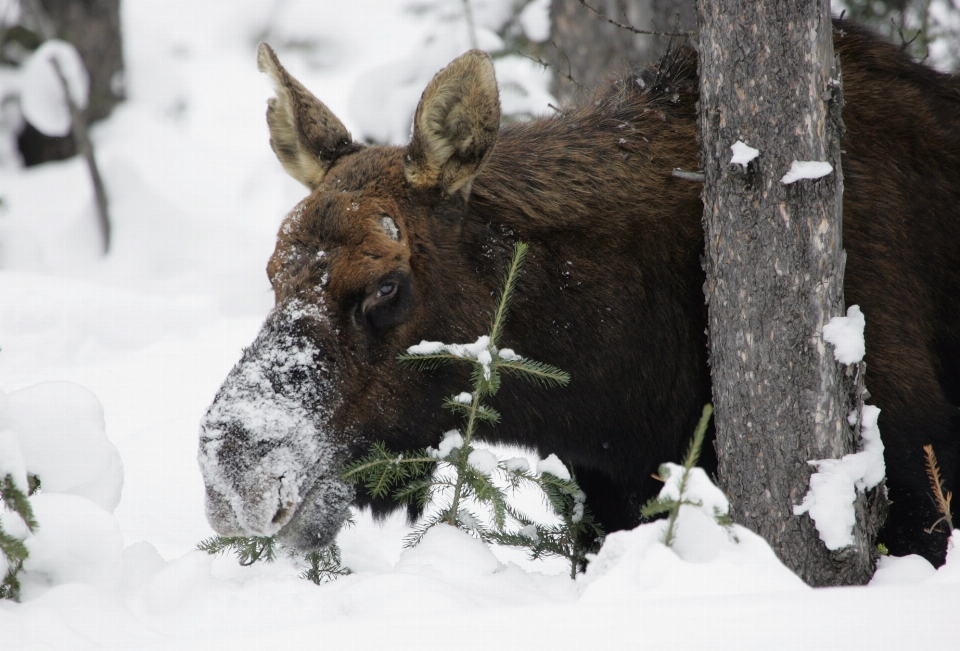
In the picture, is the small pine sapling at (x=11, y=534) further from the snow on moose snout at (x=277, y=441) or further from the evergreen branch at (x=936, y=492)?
the evergreen branch at (x=936, y=492)

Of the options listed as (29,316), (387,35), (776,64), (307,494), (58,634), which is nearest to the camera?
(58,634)

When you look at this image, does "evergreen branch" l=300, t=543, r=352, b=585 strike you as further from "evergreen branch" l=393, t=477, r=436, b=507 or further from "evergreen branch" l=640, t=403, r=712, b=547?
"evergreen branch" l=640, t=403, r=712, b=547

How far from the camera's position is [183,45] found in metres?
20.7

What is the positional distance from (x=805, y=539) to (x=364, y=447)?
5.10ft

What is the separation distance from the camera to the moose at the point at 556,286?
3104 millimetres

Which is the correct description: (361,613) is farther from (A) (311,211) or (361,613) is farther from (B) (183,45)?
(B) (183,45)

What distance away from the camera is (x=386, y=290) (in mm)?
3178

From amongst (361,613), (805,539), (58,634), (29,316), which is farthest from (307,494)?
(29,316)

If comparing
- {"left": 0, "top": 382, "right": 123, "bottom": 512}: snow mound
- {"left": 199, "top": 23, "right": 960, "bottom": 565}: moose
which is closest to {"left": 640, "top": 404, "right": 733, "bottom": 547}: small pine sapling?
{"left": 199, "top": 23, "right": 960, "bottom": 565}: moose

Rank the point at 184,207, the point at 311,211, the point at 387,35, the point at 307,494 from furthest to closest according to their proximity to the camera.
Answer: the point at 387,35, the point at 184,207, the point at 311,211, the point at 307,494

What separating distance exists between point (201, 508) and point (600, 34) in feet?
15.5

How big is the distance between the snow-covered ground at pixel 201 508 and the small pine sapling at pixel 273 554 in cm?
8

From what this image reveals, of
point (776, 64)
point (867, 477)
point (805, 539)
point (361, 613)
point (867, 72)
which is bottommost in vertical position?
point (361, 613)

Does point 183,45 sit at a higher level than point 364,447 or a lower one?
higher
